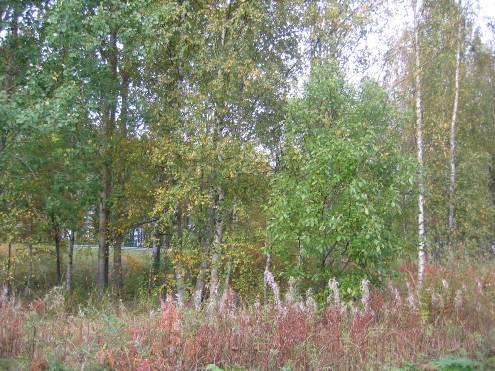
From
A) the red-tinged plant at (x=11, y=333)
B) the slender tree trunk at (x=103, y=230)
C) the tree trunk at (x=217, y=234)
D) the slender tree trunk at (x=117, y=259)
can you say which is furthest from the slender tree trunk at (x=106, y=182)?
the red-tinged plant at (x=11, y=333)

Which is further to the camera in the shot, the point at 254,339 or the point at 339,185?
the point at 339,185

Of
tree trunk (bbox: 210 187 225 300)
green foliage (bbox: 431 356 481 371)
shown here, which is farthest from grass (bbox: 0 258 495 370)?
tree trunk (bbox: 210 187 225 300)

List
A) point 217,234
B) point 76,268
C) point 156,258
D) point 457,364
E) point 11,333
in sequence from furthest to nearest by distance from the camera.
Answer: point 76,268, point 156,258, point 217,234, point 11,333, point 457,364

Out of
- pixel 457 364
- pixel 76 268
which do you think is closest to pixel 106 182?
pixel 76 268

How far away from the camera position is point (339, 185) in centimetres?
781

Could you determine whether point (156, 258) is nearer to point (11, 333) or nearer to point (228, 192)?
point (228, 192)

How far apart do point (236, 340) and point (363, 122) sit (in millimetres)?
4422

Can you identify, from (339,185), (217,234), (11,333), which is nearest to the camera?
(11,333)

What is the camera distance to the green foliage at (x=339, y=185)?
7.58 metres

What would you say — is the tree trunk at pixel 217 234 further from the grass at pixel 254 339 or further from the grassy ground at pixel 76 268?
the grass at pixel 254 339

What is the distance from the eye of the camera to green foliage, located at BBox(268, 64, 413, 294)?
7582mm

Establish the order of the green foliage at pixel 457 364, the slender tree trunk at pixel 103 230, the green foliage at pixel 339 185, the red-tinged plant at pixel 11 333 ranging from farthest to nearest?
the slender tree trunk at pixel 103 230 → the green foliage at pixel 339 185 → the red-tinged plant at pixel 11 333 → the green foliage at pixel 457 364

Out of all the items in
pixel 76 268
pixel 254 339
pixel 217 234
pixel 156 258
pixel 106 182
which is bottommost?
pixel 76 268

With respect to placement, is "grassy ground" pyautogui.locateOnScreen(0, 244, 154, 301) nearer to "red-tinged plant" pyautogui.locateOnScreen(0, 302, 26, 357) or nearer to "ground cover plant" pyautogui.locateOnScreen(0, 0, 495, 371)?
"ground cover plant" pyautogui.locateOnScreen(0, 0, 495, 371)
